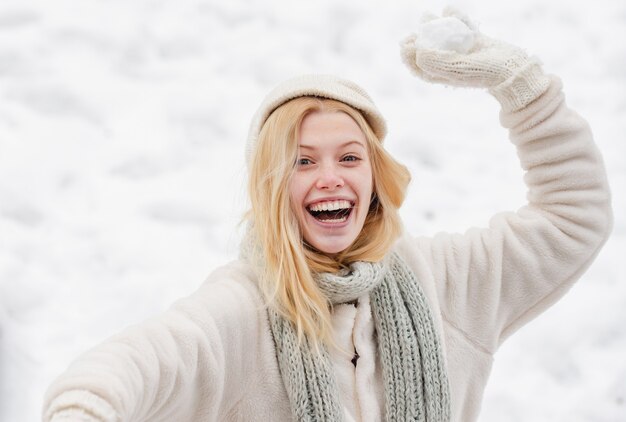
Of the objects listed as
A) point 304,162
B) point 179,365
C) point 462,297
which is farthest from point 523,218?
point 179,365

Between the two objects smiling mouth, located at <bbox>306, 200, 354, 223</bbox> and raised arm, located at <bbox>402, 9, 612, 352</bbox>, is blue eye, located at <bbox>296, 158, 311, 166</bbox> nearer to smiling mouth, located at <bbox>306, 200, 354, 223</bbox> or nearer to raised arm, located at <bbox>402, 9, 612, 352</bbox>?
smiling mouth, located at <bbox>306, 200, 354, 223</bbox>

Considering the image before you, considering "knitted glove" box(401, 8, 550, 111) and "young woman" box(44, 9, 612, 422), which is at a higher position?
"knitted glove" box(401, 8, 550, 111)

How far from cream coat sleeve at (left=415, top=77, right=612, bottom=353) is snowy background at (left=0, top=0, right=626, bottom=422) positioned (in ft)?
1.76

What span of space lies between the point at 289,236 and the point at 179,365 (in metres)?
0.29

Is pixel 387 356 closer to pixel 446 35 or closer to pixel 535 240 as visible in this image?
pixel 535 240

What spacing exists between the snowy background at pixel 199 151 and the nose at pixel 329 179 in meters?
0.47

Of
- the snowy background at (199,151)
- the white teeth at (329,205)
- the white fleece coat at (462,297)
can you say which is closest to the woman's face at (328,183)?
the white teeth at (329,205)

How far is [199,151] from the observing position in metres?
2.20

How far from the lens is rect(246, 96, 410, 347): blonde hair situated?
117 cm

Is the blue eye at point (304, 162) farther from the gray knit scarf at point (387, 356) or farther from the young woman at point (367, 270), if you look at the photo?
the gray knit scarf at point (387, 356)

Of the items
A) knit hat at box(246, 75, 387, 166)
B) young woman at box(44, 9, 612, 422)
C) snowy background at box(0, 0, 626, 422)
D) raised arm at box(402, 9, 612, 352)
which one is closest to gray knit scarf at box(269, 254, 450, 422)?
young woman at box(44, 9, 612, 422)

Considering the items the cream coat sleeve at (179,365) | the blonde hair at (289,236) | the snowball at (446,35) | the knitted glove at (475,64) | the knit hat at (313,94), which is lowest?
the cream coat sleeve at (179,365)

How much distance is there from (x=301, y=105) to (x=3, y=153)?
125 centimetres

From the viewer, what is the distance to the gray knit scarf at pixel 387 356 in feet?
3.71
